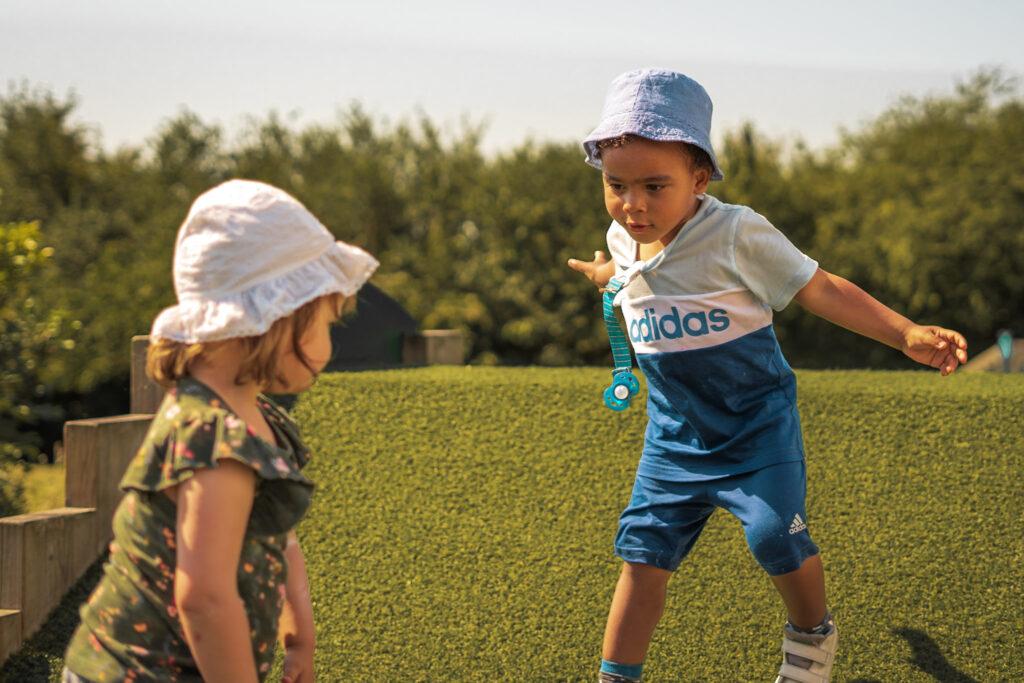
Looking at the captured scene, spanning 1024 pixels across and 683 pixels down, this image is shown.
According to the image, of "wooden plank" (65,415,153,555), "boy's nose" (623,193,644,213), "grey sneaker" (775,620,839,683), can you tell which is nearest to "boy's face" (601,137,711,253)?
"boy's nose" (623,193,644,213)

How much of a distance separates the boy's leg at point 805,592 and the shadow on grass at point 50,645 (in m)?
2.79

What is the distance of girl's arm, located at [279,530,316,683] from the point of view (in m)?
2.03

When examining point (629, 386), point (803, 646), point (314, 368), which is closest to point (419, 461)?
point (629, 386)

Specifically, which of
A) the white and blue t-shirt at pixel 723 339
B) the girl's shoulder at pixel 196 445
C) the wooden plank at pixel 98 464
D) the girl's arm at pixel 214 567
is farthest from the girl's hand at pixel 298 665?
the wooden plank at pixel 98 464

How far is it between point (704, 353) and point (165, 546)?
1710 millimetres

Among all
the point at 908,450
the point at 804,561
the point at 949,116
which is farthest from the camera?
the point at 949,116

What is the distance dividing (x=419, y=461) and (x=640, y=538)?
1.79 metres

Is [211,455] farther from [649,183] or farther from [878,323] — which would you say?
[878,323]

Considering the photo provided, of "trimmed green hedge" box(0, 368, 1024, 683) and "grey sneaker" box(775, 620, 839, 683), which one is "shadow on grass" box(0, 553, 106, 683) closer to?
"trimmed green hedge" box(0, 368, 1024, 683)

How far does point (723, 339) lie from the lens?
2873 millimetres

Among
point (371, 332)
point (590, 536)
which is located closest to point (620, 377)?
point (590, 536)

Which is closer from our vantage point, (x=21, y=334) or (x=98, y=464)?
(x=98, y=464)

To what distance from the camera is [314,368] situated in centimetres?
188

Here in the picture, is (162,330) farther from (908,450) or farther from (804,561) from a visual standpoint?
(908,450)
